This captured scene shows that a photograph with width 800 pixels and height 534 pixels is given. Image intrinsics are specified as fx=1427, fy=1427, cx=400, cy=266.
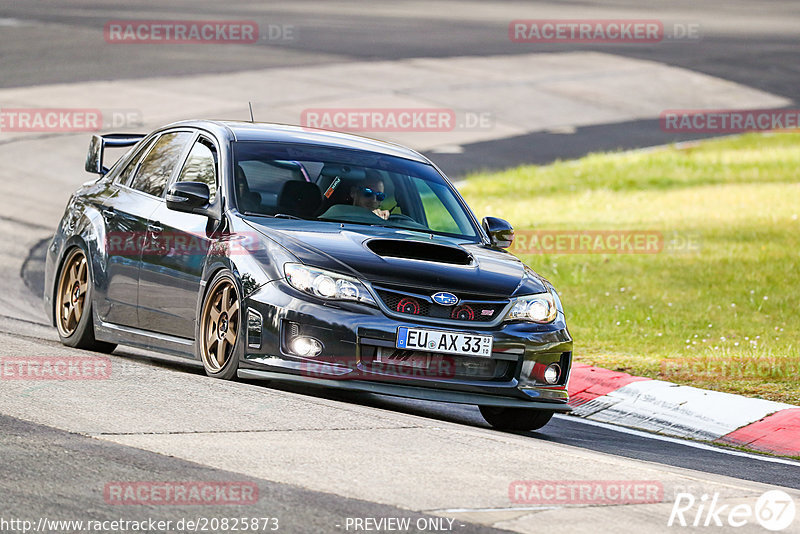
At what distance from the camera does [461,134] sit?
89.6ft

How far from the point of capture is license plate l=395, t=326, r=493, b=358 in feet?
26.2

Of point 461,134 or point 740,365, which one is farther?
point 461,134

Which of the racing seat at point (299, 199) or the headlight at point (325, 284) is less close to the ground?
the racing seat at point (299, 199)

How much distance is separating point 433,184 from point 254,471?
4037 millimetres

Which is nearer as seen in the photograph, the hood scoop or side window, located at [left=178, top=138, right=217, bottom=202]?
the hood scoop

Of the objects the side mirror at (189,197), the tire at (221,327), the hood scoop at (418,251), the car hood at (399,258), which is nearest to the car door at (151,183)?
the side mirror at (189,197)

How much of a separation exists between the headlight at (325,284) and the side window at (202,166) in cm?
129

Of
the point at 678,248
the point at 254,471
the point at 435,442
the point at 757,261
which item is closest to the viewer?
the point at 254,471

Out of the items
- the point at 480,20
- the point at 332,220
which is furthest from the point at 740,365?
the point at 480,20

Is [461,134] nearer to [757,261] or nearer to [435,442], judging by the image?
[757,261]

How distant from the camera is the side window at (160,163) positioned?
9.80 metres

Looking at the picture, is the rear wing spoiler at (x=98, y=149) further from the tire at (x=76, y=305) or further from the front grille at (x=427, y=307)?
the front grille at (x=427, y=307)

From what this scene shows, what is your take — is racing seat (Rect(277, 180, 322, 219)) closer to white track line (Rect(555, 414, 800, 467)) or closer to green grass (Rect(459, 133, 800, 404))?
white track line (Rect(555, 414, 800, 467))

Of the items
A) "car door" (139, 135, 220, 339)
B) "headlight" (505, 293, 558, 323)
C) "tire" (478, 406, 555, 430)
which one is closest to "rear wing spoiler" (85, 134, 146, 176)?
"car door" (139, 135, 220, 339)
